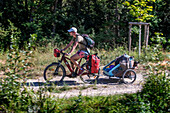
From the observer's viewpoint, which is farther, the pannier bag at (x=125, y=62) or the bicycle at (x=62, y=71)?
the pannier bag at (x=125, y=62)

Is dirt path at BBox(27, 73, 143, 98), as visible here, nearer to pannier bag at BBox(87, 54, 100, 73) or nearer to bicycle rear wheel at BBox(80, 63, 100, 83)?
bicycle rear wheel at BBox(80, 63, 100, 83)

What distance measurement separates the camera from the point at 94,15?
16.7 metres

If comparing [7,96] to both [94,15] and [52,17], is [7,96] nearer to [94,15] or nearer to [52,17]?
[52,17]

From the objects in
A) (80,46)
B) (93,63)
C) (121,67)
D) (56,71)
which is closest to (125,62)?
(121,67)

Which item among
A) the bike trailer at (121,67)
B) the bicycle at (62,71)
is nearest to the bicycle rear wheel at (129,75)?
the bike trailer at (121,67)

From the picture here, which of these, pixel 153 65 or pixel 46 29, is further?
pixel 46 29

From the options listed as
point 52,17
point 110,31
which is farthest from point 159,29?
point 52,17

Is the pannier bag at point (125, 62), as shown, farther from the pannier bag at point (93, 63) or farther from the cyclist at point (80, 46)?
the cyclist at point (80, 46)

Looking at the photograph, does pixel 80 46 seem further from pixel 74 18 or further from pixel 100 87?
pixel 74 18

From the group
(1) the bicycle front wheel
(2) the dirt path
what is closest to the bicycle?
(1) the bicycle front wheel

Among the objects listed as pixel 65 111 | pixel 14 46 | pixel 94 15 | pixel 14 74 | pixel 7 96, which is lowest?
pixel 65 111

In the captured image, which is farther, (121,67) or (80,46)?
(121,67)

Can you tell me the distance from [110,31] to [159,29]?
3.34m

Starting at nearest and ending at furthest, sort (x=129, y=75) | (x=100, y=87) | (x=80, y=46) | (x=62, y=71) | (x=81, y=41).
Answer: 1. (x=100, y=87)
2. (x=81, y=41)
3. (x=80, y=46)
4. (x=62, y=71)
5. (x=129, y=75)
